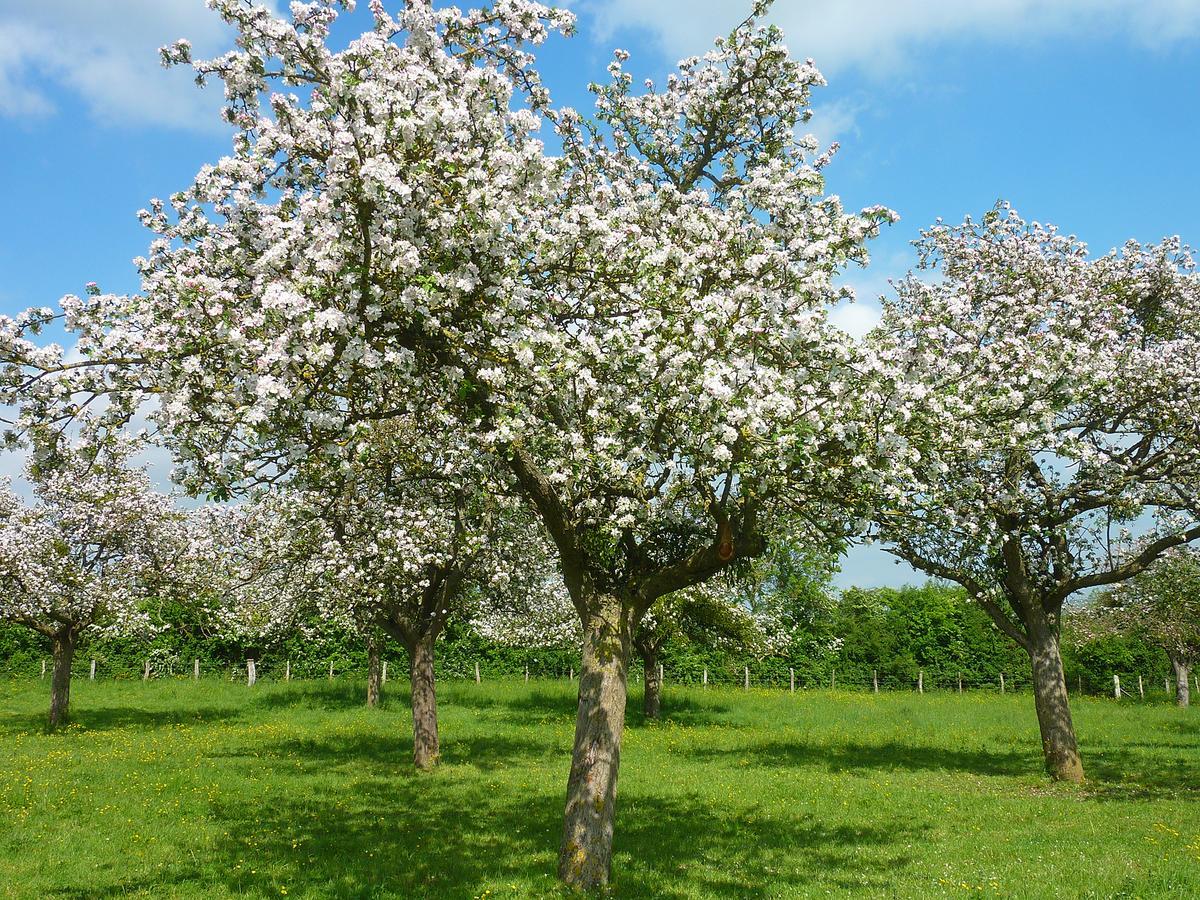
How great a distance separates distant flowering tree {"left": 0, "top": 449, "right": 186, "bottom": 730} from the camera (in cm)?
3073

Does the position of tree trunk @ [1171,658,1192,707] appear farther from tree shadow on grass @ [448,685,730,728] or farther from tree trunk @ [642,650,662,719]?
tree trunk @ [642,650,662,719]

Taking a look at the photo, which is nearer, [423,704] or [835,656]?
[423,704]

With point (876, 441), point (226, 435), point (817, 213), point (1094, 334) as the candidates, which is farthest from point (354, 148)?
point (1094, 334)

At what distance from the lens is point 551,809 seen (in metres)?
18.5

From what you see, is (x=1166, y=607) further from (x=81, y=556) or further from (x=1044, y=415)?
(x=81, y=556)

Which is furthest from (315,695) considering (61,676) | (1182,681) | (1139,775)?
(1182,681)

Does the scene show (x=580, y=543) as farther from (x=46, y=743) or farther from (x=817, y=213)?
(x=46, y=743)

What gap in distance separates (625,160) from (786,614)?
36.8 meters

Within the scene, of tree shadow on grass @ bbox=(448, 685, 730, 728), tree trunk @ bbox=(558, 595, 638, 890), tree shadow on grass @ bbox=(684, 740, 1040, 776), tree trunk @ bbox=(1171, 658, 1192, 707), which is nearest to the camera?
tree trunk @ bbox=(558, 595, 638, 890)

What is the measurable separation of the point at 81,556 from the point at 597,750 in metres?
28.9

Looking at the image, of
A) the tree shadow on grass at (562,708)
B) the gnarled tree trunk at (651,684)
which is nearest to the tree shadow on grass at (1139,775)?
the tree shadow on grass at (562,708)

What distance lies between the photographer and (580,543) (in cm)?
1322

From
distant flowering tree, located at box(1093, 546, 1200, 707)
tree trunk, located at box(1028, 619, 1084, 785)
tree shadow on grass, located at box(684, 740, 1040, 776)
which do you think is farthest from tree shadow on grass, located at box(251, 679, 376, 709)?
distant flowering tree, located at box(1093, 546, 1200, 707)

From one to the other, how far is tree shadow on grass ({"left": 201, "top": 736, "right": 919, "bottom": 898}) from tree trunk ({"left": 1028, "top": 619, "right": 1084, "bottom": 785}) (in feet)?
27.4
